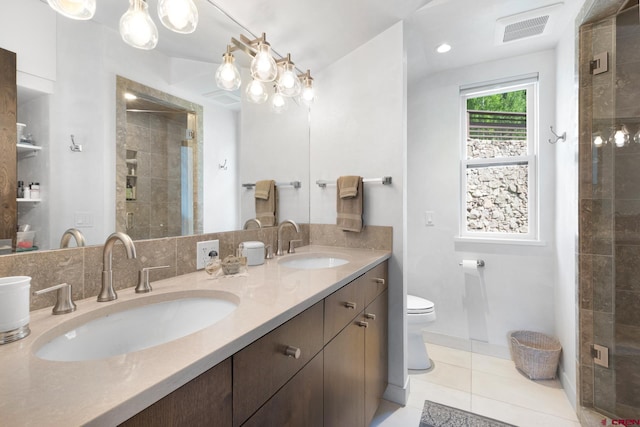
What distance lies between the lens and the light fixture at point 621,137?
1.53m

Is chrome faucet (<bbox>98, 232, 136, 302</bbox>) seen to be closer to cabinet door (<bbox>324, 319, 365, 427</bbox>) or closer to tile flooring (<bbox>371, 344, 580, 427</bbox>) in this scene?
cabinet door (<bbox>324, 319, 365, 427</bbox>)

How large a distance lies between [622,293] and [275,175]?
80.4 inches

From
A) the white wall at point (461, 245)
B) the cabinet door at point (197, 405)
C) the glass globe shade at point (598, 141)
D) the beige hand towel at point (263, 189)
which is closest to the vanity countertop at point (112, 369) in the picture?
the cabinet door at point (197, 405)

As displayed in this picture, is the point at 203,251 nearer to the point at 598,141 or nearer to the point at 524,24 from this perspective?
the point at 598,141

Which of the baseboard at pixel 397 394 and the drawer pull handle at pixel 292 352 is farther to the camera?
the baseboard at pixel 397 394

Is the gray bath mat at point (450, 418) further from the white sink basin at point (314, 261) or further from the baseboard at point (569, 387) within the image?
the white sink basin at point (314, 261)

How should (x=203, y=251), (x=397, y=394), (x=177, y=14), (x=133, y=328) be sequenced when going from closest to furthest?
(x=133, y=328)
(x=177, y=14)
(x=203, y=251)
(x=397, y=394)

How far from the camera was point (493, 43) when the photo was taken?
2039 millimetres

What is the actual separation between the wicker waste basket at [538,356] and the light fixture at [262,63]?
241cm

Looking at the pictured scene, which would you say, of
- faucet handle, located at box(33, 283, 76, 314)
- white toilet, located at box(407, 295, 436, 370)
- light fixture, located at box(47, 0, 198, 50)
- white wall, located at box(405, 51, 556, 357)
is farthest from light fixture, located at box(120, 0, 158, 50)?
white wall, located at box(405, 51, 556, 357)

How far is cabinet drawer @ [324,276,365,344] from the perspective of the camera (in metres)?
Answer: 1.02

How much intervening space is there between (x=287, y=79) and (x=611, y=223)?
6.50ft

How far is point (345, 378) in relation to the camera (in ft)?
3.78

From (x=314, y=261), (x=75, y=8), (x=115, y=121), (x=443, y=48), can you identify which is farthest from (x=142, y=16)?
(x=443, y=48)
